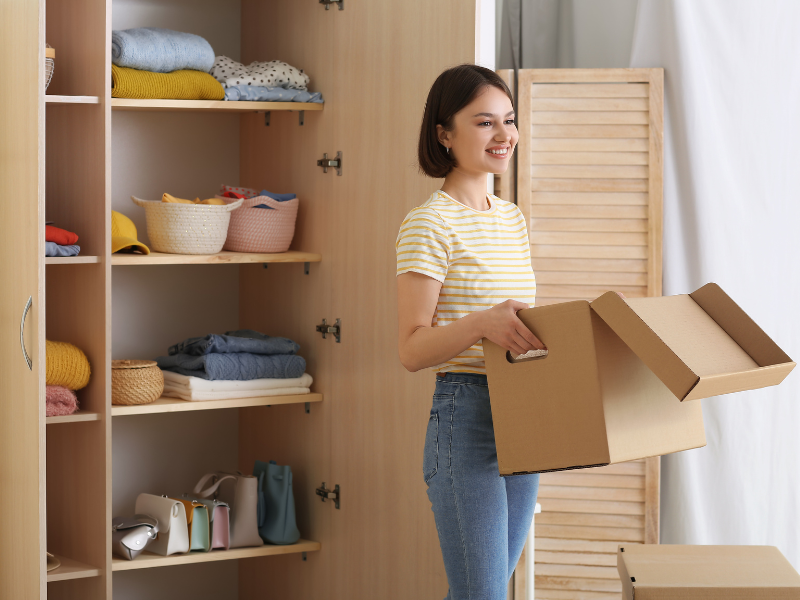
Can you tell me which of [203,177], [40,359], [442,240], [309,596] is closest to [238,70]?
[203,177]

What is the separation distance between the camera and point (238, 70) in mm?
2467

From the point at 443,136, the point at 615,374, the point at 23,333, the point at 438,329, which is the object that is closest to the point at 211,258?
the point at 23,333

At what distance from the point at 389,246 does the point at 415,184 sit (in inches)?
7.4

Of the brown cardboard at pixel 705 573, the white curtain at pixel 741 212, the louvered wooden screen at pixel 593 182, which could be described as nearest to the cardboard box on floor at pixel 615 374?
the brown cardboard at pixel 705 573

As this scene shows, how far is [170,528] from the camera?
2.33 meters

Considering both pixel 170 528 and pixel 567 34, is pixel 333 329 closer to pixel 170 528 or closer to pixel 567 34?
pixel 170 528

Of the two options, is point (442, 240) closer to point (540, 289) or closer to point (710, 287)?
point (710, 287)

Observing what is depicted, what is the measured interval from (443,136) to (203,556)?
1365 mm

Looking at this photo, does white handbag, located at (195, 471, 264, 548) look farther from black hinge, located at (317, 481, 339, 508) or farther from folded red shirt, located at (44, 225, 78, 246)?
folded red shirt, located at (44, 225, 78, 246)

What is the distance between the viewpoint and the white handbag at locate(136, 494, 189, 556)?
233 centimetres

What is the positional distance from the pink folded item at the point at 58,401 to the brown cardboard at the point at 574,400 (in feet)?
3.88

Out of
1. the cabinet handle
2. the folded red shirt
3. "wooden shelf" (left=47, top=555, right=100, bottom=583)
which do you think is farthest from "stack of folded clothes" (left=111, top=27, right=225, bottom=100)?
"wooden shelf" (left=47, top=555, right=100, bottom=583)

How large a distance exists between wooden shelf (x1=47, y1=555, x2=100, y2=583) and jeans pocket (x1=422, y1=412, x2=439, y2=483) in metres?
1.07

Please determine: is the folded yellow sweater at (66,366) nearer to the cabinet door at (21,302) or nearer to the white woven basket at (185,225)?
the cabinet door at (21,302)
